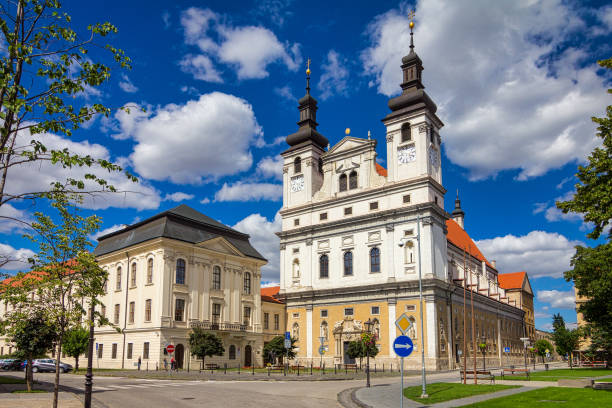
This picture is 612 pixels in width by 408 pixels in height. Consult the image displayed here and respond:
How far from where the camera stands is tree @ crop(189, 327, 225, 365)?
151 feet

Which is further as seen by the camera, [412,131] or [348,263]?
[348,263]

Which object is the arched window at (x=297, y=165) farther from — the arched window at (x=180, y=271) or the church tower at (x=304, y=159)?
the arched window at (x=180, y=271)

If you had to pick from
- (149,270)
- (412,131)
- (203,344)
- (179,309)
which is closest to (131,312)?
(149,270)

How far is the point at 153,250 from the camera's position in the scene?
51.4 metres

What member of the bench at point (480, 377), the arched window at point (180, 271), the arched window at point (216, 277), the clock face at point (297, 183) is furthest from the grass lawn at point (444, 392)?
Answer: the clock face at point (297, 183)

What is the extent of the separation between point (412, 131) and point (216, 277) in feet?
86.5

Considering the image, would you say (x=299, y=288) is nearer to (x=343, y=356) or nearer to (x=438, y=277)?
(x=343, y=356)

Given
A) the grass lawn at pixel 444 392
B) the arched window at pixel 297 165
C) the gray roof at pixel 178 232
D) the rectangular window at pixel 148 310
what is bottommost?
the grass lawn at pixel 444 392

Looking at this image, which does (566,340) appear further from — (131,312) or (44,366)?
(44,366)

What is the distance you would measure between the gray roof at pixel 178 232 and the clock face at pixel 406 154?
21833 millimetres

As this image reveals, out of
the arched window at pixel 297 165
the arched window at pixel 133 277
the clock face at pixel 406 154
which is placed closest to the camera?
the clock face at pixel 406 154

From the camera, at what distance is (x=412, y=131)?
49.8 metres

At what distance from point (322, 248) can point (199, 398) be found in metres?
34.8

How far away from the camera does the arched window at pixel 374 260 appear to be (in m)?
50.0
